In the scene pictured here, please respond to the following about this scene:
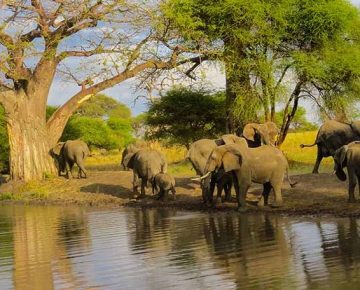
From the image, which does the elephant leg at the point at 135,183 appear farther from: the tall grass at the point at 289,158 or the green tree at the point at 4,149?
the green tree at the point at 4,149

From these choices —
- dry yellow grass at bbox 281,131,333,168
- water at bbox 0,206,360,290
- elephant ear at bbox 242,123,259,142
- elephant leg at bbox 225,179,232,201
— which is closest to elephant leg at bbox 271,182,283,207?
water at bbox 0,206,360,290

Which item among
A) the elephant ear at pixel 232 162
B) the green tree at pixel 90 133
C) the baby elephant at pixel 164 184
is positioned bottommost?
A: the baby elephant at pixel 164 184

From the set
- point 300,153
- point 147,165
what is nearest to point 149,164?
point 147,165

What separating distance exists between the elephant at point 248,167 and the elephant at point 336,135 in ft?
19.0

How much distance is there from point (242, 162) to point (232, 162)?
202 millimetres

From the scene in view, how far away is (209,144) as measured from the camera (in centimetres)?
1773

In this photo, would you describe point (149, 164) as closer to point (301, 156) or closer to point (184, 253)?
point (184, 253)

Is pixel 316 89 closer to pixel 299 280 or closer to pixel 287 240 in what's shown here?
pixel 287 240

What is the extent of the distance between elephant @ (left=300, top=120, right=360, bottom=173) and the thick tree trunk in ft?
33.3

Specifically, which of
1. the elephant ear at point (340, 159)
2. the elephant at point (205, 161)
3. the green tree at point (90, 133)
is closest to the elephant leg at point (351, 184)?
the elephant ear at point (340, 159)

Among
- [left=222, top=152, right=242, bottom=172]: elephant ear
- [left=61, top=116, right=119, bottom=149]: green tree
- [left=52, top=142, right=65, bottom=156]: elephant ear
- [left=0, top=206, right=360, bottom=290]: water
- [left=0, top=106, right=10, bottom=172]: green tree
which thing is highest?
[left=61, top=116, right=119, bottom=149]: green tree

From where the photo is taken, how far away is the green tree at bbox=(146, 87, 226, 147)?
3456 cm

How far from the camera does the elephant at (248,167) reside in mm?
14664

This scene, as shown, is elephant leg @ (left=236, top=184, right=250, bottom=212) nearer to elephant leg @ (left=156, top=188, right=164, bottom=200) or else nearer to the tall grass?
elephant leg @ (left=156, top=188, right=164, bottom=200)
